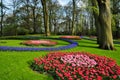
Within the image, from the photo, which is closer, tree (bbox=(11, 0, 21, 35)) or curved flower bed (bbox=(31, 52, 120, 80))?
curved flower bed (bbox=(31, 52, 120, 80))

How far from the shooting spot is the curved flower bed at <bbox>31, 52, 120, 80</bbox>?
10086 millimetres

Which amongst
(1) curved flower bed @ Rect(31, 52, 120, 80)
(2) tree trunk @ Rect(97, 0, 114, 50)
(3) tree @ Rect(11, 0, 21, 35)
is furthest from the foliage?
(1) curved flower bed @ Rect(31, 52, 120, 80)

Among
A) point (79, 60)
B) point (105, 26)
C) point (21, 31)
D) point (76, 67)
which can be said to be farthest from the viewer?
point (21, 31)

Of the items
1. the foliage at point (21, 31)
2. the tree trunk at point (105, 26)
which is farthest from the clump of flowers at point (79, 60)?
the foliage at point (21, 31)

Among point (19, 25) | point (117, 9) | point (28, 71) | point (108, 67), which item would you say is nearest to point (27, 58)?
point (28, 71)

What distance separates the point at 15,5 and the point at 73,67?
48706 millimetres

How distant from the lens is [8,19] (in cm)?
5994

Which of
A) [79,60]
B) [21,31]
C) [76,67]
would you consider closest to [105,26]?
[79,60]

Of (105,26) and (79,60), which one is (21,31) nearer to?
(105,26)

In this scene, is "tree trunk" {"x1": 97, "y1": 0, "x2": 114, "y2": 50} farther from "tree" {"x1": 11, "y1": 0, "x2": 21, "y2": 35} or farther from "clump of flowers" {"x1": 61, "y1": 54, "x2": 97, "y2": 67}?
"tree" {"x1": 11, "y1": 0, "x2": 21, "y2": 35}

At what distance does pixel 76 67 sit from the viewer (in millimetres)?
11031

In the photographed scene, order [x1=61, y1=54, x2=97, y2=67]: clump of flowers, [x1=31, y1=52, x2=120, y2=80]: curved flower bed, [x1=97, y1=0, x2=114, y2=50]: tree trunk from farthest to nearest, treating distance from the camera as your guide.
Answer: [x1=97, y1=0, x2=114, y2=50]: tree trunk → [x1=61, y1=54, x2=97, y2=67]: clump of flowers → [x1=31, y1=52, x2=120, y2=80]: curved flower bed

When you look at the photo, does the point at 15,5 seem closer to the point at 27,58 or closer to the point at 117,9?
the point at 117,9

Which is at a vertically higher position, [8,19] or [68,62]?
[8,19]
